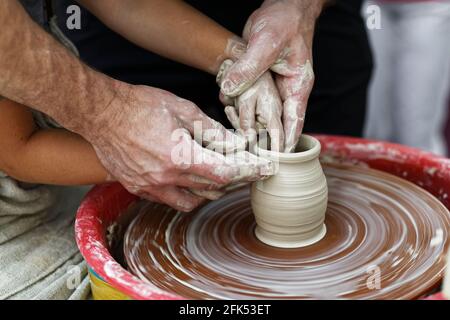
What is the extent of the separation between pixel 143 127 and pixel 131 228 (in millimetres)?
343

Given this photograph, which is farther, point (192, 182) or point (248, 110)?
point (248, 110)

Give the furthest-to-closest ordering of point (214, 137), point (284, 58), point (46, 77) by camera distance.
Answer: point (284, 58) → point (214, 137) → point (46, 77)

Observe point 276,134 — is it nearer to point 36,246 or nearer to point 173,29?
point 173,29

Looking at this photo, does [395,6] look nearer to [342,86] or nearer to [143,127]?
[342,86]

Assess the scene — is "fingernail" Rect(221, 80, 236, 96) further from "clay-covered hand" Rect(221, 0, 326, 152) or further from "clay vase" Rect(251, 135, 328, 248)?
"clay vase" Rect(251, 135, 328, 248)

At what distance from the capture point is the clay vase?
5.10ft

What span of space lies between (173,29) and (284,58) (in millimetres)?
346

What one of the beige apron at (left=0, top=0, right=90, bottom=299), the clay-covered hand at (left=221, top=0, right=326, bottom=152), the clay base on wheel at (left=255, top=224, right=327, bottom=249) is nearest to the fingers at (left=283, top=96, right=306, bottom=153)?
the clay-covered hand at (left=221, top=0, right=326, bottom=152)

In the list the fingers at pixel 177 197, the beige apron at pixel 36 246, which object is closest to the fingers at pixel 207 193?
the fingers at pixel 177 197

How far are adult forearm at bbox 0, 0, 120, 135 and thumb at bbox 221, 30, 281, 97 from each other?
0.29 m

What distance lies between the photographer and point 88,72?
150 cm

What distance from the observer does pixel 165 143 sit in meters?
1.50

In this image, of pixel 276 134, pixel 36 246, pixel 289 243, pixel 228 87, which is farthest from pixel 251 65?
pixel 36 246

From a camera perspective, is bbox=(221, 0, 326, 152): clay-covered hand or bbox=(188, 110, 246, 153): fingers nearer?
bbox=(188, 110, 246, 153): fingers
